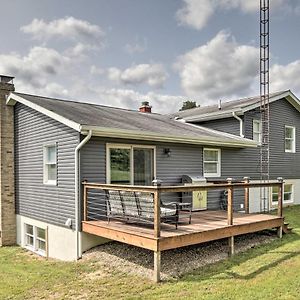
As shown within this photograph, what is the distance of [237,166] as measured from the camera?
13.1 metres

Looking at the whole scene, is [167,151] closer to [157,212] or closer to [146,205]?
[146,205]

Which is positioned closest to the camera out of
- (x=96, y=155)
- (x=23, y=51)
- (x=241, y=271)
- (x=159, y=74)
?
(x=241, y=271)

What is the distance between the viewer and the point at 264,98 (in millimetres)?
14008

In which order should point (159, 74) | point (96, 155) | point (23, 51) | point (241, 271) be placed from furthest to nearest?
point (159, 74), point (23, 51), point (96, 155), point (241, 271)

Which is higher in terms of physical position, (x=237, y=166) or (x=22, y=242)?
(x=237, y=166)

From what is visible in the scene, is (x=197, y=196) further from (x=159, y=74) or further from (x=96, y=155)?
(x=159, y=74)

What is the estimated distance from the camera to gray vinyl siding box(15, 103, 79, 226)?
8648mm

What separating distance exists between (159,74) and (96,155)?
65.7 ft

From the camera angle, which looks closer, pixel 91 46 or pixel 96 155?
pixel 96 155

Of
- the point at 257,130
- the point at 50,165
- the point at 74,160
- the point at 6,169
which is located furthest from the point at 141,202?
the point at 257,130

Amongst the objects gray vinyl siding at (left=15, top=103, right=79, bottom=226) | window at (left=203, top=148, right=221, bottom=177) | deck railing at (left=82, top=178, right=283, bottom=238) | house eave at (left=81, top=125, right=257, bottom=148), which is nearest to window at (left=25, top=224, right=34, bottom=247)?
gray vinyl siding at (left=15, top=103, right=79, bottom=226)

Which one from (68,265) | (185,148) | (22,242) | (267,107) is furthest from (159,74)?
(68,265)

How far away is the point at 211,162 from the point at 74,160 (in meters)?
5.62

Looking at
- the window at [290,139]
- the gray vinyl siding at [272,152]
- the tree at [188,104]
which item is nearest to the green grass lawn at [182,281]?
the gray vinyl siding at [272,152]
